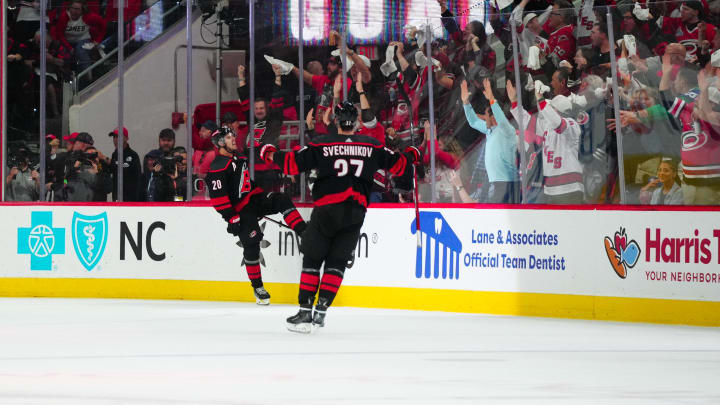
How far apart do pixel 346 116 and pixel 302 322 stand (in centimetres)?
140

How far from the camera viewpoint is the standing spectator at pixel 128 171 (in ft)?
35.0

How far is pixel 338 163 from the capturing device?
24.7 ft

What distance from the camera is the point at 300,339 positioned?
7.21 meters

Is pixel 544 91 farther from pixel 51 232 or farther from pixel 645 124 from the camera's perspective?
pixel 51 232

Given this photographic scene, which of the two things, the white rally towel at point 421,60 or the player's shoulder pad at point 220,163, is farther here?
the player's shoulder pad at point 220,163

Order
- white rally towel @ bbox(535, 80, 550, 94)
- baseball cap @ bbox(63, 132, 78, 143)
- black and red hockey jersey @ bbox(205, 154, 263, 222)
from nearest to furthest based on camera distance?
1. white rally towel @ bbox(535, 80, 550, 94)
2. black and red hockey jersey @ bbox(205, 154, 263, 222)
3. baseball cap @ bbox(63, 132, 78, 143)

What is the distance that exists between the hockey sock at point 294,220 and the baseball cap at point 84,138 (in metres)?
2.32

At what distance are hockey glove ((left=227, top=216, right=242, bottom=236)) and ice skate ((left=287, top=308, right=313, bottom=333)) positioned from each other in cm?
230

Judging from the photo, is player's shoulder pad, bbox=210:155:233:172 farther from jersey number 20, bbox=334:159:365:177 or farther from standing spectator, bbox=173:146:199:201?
jersey number 20, bbox=334:159:365:177

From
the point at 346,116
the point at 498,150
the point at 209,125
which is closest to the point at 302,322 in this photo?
the point at 346,116

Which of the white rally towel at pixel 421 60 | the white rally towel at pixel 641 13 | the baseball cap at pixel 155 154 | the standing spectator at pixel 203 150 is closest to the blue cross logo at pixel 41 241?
the baseball cap at pixel 155 154

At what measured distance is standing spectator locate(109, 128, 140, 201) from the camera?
1066 centimetres

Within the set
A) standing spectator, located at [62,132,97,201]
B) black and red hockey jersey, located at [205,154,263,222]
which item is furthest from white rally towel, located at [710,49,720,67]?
standing spectator, located at [62,132,97,201]

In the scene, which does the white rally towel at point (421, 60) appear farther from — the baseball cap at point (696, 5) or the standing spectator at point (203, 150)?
the baseball cap at point (696, 5)
